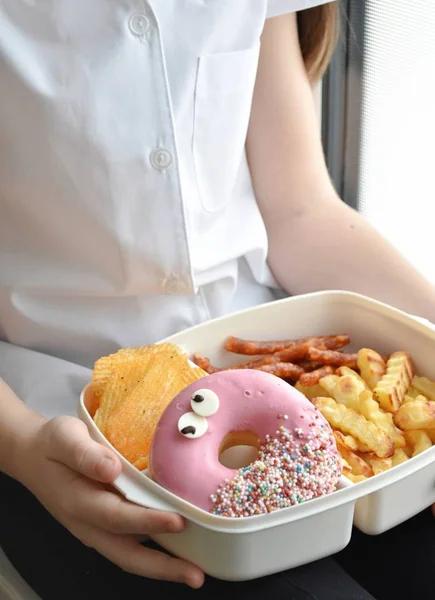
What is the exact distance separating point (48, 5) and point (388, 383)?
44 cm

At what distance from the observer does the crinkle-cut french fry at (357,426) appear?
2.28 ft

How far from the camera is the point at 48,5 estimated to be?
2.38 ft

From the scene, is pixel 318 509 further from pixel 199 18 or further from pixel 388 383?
pixel 199 18

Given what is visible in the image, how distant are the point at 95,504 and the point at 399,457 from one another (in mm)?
254

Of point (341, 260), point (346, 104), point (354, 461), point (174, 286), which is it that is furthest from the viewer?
point (346, 104)

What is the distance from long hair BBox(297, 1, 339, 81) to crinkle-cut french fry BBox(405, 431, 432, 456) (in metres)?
0.49

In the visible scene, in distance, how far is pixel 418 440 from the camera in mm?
711

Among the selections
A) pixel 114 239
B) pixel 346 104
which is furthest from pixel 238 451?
pixel 346 104

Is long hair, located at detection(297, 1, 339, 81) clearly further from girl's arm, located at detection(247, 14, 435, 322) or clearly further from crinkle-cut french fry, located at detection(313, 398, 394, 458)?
crinkle-cut french fry, located at detection(313, 398, 394, 458)

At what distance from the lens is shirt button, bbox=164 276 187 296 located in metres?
0.82

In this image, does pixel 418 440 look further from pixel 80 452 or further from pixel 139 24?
pixel 139 24

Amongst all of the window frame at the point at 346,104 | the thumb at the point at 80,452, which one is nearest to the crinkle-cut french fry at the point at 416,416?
the thumb at the point at 80,452

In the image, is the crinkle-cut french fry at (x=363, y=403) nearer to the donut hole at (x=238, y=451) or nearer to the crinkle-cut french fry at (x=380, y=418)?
the crinkle-cut french fry at (x=380, y=418)

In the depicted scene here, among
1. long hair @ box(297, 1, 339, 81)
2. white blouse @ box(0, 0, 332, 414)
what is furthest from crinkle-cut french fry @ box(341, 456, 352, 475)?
long hair @ box(297, 1, 339, 81)
